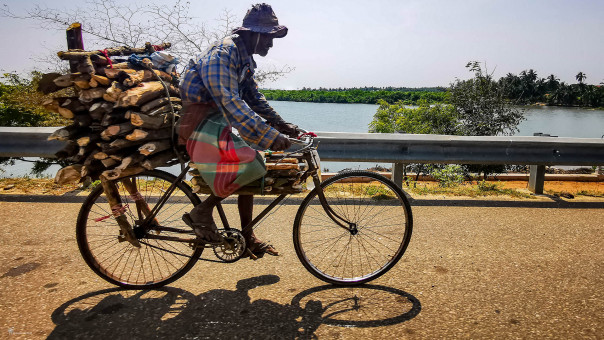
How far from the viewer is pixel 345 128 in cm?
1305

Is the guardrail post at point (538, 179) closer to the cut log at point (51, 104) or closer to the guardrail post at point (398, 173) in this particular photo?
the guardrail post at point (398, 173)

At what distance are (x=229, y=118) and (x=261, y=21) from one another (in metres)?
0.74

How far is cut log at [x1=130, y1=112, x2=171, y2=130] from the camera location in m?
3.02

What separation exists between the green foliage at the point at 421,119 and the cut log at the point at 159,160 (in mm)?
15069

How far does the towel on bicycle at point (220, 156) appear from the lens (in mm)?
3168

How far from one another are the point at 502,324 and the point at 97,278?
3.14 m

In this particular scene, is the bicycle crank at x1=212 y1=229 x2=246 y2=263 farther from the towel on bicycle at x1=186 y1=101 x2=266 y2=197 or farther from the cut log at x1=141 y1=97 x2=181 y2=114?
the cut log at x1=141 y1=97 x2=181 y2=114

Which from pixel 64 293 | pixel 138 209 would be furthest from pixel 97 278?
pixel 138 209

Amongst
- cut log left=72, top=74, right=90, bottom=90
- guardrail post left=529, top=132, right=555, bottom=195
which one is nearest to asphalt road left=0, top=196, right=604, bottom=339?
cut log left=72, top=74, right=90, bottom=90

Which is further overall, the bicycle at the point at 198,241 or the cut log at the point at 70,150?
the bicycle at the point at 198,241

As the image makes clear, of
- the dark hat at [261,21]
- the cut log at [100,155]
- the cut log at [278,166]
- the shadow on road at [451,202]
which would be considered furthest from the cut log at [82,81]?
the shadow on road at [451,202]

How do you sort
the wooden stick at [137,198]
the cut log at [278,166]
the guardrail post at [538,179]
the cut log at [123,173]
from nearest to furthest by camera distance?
the cut log at [123,173] → the cut log at [278,166] → the wooden stick at [137,198] → the guardrail post at [538,179]

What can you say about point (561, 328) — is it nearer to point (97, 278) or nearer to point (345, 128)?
point (97, 278)

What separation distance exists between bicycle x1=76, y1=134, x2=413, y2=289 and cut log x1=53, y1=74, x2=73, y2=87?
0.79 m
